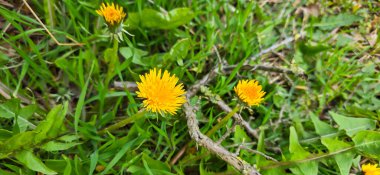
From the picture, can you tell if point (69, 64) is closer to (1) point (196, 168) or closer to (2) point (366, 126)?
(1) point (196, 168)

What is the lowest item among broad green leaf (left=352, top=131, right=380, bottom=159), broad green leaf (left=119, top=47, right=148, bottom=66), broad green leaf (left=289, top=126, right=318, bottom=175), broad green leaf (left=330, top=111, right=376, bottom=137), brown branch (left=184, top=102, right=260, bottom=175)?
broad green leaf (left=289, top=126, right=318, bottom=175)

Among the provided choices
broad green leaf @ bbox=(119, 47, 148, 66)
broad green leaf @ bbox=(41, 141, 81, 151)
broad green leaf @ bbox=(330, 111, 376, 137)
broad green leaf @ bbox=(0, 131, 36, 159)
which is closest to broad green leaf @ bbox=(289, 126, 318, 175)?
broad green leaf @ bbox=(330, 111, 376, 137)

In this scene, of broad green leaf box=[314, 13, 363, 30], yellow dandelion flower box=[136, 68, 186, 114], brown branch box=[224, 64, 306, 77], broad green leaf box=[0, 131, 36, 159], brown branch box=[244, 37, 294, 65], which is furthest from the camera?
Result: broad green leaf box=[314, 13, 363, 30]

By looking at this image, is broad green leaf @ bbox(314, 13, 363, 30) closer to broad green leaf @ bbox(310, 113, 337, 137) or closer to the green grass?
the green grass

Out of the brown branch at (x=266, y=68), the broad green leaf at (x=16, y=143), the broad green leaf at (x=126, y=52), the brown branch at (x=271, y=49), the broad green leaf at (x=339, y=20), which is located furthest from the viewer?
the broad green leaf at (x=339, y=20)

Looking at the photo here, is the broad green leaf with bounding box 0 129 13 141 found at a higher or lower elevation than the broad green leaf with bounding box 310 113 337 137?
higher

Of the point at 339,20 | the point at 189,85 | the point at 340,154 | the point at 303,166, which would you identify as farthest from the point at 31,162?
the point at 339,20

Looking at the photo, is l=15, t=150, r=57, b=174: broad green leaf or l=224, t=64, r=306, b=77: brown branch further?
l=224, t=64, r=306, b=77: brown branch

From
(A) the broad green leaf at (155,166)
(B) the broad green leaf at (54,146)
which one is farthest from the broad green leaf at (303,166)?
(B) the broad green leaf at (54,146)

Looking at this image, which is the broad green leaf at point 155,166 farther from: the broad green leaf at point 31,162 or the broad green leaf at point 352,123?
the broad green leaf at point 352,123
